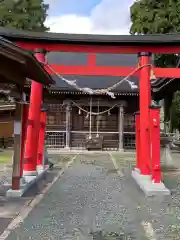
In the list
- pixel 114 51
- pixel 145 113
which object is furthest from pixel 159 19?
pixel 145 113

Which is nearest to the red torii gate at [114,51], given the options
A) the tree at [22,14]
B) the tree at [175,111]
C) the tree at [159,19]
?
the tree at [159,19]

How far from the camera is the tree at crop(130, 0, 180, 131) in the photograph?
25312mm

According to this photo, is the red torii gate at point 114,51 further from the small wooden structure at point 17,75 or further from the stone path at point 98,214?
the small wooden structure at point 17,75

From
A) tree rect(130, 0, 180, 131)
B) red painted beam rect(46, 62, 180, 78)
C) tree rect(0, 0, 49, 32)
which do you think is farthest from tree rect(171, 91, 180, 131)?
red painted beam rect(46, 62, 180, 78)

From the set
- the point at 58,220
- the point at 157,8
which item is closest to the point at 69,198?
the point at 58,220

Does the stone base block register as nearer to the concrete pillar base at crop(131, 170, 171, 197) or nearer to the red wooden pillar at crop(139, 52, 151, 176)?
the concrete pillar base at crop(131, 170, 171, 197)

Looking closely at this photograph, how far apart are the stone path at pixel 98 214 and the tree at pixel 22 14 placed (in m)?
26.3

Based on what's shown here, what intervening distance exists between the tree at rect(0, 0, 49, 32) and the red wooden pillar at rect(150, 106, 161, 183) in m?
25.9

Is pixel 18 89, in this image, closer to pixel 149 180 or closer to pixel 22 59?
pixel 22 59

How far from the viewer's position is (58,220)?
6.25m

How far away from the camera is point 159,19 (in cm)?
2588

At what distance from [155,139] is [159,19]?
733 inches

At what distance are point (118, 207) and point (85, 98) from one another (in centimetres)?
1747

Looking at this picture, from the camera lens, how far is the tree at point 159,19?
25.3 meters
